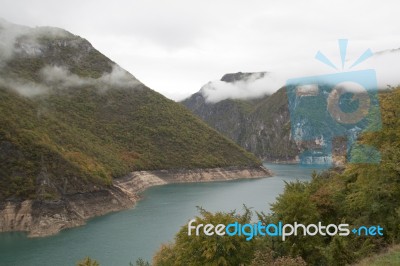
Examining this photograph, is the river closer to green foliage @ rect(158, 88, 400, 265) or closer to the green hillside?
the green hillside

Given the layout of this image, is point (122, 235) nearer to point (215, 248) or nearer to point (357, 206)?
point (215, 248)

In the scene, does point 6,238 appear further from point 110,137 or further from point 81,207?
point 110,137

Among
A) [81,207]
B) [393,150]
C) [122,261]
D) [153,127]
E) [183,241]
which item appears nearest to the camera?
[393,150]

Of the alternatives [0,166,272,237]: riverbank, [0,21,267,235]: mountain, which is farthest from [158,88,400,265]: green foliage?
[0,21,267,235]: mountain

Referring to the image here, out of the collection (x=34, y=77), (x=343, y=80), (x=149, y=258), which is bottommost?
(x=149, y=258)

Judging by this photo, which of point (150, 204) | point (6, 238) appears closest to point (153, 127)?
point (150, 204)

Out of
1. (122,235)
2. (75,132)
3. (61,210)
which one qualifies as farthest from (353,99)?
(75,132)
